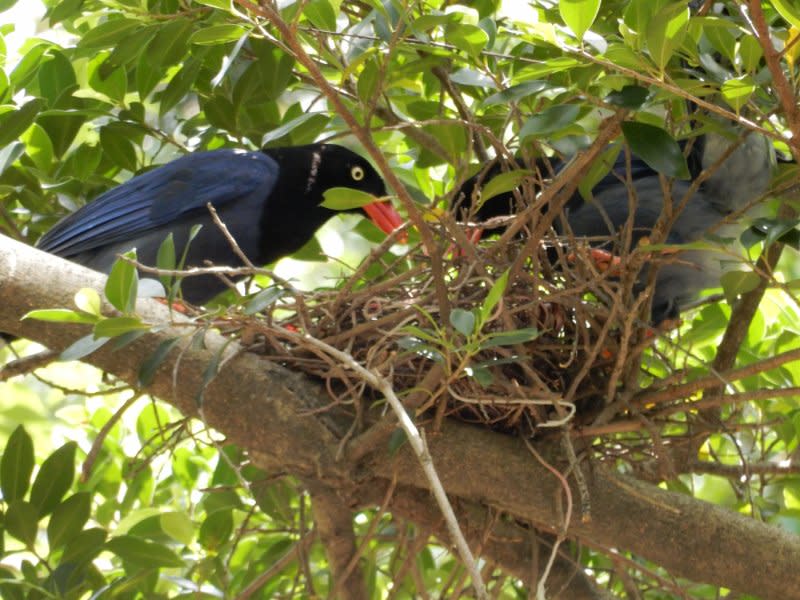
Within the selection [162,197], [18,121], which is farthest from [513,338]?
[162,197]

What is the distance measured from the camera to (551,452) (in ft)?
8.88

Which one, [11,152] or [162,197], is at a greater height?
[11,152]

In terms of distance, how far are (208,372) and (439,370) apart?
50 centimetres

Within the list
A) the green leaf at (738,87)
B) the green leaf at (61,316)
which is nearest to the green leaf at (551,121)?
the green leaf at (738,87)

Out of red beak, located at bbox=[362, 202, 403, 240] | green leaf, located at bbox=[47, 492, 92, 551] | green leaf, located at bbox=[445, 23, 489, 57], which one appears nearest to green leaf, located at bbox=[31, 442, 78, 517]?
green leaf, located at bbox=[47, 492, 92, 551]

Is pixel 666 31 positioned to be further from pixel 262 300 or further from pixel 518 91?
pixel 262 300

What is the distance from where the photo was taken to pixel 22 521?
2914mm

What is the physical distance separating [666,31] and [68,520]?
197 cm

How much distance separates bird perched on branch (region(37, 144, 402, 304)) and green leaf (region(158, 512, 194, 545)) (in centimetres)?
102

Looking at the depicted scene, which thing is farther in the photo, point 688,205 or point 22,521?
point 688,205

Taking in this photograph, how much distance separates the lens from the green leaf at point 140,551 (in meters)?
2.86

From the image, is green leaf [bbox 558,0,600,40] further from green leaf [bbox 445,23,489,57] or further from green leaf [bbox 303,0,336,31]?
green leaf [bbox 303,0,336,31]

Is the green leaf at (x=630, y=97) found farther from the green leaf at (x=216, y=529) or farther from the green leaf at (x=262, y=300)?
the green leaf at (x=216, y=529)

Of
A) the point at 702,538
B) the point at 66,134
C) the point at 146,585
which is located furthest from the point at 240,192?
the point at 702,538
